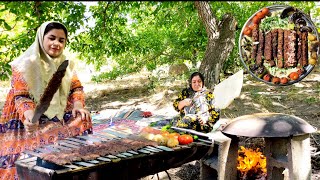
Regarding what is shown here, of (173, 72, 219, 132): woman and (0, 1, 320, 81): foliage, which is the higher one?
(0, 1, 320, 81): foliage

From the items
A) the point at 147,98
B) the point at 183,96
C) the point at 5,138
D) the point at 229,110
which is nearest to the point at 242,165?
the point at 183,96

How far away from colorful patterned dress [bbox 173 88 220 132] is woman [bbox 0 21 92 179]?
5.95 ft

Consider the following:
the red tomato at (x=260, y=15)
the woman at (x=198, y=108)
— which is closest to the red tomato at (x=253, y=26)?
the red tomato at (x=260, y=15)

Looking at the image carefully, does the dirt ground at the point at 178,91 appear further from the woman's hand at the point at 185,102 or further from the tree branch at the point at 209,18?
the tree branch at the point at 209,18

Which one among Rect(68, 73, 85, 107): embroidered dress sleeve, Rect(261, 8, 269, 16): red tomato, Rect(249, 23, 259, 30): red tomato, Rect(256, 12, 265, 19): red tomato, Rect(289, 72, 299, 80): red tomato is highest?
Rect(261, 8, 269, 16): red tomato

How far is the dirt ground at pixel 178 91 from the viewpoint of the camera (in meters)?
7.43

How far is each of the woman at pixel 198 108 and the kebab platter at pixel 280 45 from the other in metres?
0.90

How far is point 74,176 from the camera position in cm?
309

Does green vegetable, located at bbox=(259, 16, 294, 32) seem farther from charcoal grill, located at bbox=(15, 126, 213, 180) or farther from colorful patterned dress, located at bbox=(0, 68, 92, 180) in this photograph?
colorful patterned dress, located at bbox=(0, 68, 92, 180)

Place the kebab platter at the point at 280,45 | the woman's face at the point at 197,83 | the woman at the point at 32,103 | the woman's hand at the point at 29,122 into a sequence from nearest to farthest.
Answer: the woman's hand at the point at 29,122, the woman at the point at 32,103, the kebab platter at the point at 280,45, the woman's face at the point at 197,83

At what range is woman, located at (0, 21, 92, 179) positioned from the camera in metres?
3.83

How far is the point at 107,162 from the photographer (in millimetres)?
3215

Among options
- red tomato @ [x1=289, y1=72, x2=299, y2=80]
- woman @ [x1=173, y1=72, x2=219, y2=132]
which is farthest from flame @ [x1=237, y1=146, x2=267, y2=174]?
red tomato @ [x1=289, y1=72, x2=299, y2=80]

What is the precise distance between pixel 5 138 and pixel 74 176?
122cm
